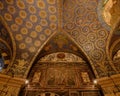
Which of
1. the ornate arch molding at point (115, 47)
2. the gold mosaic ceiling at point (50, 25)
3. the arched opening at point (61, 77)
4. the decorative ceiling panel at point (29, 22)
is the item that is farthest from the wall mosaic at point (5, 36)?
the ornate arch molding at point (115, 47)

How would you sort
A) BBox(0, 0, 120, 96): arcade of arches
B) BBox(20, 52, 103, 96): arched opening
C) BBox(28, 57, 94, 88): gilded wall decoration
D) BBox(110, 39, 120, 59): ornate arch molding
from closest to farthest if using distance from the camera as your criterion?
1. BBox(20, 52, 103, 96): arched opening
2. BBox(28, 57, 94, 88): gilded wall decoration
3. BBox(0, 0, 120, 96): arcade of arches
4. BBox(110, 39, 120, 59): ornate arch molding

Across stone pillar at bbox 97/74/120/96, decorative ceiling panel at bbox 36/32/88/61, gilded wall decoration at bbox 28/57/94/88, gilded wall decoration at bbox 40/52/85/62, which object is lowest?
stone pillar at bbox 97/74/120/96

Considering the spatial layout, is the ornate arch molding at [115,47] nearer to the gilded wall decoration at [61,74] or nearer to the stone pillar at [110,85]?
the gilded wall decoration at [61,74]

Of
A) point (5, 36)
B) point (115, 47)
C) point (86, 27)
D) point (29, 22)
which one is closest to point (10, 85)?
point (5, 36)

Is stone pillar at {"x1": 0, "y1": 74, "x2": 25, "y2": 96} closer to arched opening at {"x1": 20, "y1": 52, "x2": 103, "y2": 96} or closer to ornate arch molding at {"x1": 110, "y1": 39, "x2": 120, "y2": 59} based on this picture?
arched opening at {"x1": 20, "y1": 52, "x2": 103, "y2": 96}

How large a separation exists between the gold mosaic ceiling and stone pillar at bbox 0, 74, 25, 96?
1.55m

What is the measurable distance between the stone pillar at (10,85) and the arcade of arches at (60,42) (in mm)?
155

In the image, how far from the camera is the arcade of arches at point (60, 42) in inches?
311

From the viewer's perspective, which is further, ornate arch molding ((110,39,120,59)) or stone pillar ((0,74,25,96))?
ornate arch molding ((110,39,120,59))

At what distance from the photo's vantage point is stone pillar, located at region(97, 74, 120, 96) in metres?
6.67

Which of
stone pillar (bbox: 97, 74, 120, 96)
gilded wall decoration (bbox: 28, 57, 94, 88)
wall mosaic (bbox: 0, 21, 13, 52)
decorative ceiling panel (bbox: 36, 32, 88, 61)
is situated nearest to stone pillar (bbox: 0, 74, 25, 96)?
gilded wall decoration (bbox: 28, 57, 94, 88)

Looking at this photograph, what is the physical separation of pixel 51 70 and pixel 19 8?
12.7 feet

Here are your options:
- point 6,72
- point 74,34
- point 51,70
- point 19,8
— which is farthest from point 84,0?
point 6,72

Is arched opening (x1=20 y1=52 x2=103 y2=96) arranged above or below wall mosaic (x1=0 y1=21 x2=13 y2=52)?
below
